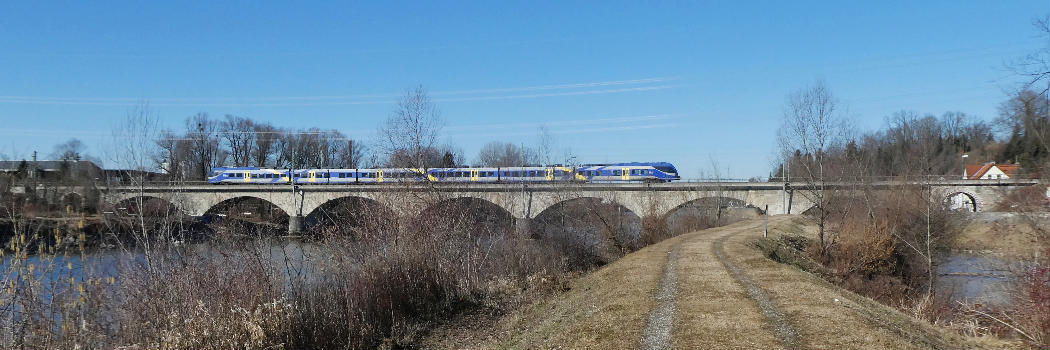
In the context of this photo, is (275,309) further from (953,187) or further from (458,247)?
(953,187)

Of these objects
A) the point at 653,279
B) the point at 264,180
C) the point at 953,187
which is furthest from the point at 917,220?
the point at 264,180

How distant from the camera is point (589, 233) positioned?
1085 inches

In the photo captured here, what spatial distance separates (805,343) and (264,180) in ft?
184

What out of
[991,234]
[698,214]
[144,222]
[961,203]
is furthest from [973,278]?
[961,203]

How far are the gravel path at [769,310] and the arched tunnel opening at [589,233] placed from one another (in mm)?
6558

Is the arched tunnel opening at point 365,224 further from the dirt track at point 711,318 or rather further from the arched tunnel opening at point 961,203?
the arched tunnel opening at point 961,203

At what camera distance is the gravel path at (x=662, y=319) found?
31.0ft

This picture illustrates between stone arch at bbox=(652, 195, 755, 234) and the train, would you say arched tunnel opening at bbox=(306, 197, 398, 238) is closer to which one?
stone arch at bbox=(652, 195, 755, 234)

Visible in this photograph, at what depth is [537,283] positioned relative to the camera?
1820 centimetres

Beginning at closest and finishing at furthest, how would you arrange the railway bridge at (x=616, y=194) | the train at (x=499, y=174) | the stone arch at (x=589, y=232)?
1. the stone arch at (x=589, y=232)
2. the railway bridge at (x=616, y=194)
3. the train at (x=499, y=174)

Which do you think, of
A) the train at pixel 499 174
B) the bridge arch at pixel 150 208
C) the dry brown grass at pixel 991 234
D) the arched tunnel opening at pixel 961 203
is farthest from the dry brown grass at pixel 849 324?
the arched tunnel opening at pixel 961 203

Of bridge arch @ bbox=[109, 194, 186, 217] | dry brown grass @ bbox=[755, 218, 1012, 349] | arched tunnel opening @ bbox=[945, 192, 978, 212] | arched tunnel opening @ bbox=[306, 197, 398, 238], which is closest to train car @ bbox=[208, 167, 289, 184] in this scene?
bridge arch @ bbox=[109, 194, 186, 217]

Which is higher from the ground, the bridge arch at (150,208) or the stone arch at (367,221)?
the bridge arch at (150,208)

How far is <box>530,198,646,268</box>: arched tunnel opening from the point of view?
79.6 feet
